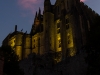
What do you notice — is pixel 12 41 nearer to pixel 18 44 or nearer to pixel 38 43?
pixel 18 44

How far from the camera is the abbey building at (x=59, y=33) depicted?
62.2 meters

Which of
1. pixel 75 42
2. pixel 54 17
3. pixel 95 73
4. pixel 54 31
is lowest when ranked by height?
pixel 95 73

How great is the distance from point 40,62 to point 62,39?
15196mm

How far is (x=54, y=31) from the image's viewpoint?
7050cm

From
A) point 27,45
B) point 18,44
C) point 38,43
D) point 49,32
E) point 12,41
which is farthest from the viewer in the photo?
point 12,41

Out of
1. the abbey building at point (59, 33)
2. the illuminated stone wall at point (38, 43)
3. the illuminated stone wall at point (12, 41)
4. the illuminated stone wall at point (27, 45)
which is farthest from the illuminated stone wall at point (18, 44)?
the illuminated stone wall at point (38, 43)

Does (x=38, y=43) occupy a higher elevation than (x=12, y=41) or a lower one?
lower

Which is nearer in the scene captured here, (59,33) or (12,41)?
(59,33)

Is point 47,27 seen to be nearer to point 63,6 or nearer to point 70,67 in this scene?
point 63,6

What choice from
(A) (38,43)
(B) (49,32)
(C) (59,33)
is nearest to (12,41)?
(A) (38,43)

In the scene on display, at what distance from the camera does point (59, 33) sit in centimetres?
6875

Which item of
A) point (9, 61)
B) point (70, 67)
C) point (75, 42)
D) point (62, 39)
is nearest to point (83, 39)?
point (75, 42)

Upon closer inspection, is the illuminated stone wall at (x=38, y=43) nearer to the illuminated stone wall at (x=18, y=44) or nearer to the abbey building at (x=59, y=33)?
the abbey building at (x=59, y=33)

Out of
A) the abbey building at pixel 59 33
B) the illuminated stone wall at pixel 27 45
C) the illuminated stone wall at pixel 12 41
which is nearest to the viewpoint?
the abbey building at pixel 59 33
